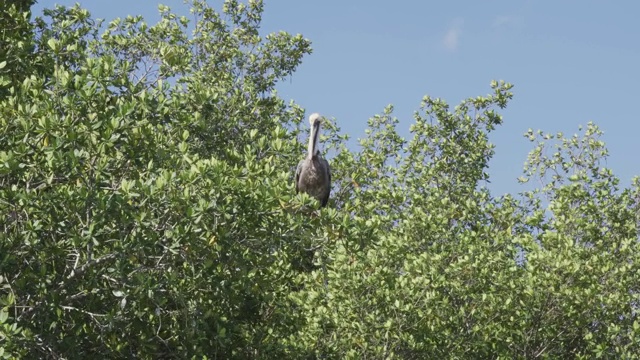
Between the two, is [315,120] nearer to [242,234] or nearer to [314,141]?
[314,141]

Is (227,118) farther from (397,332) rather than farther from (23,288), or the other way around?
(23,288)

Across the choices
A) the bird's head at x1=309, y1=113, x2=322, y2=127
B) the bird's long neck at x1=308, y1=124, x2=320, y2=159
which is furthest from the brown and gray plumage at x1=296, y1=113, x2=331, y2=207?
the bird's head at x1=309, y1=113, x2=322, y2=127

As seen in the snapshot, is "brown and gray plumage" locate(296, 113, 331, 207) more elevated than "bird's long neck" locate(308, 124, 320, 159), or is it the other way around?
"bird's long neck" locate(308, 124, 320, 159)

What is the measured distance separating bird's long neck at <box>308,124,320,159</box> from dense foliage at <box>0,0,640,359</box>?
1.34 meters

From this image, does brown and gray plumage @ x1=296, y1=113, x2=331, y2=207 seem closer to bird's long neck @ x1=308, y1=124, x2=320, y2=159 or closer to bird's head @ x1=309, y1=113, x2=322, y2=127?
bird's long neck @ x1=308, y1=124, x2=320, y2=159

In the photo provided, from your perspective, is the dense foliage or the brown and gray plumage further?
the brown and gray plumage

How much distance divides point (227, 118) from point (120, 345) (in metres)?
8.07

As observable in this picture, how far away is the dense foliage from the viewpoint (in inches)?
407

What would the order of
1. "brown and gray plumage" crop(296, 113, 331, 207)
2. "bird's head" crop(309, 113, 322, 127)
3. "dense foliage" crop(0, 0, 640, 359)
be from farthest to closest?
"bird's head" crop(309, 113, 322, 127) → "brown and gray plumage" crop(296, 113, 331, 207) → "dense foliage" crop(0, 0, 640, 359)

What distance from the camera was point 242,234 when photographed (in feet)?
36.2

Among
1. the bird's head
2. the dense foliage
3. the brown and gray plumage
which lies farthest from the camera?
the bird's head

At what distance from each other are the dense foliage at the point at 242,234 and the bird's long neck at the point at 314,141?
1337mm

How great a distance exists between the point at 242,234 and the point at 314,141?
638cm

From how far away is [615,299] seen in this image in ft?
52.6
